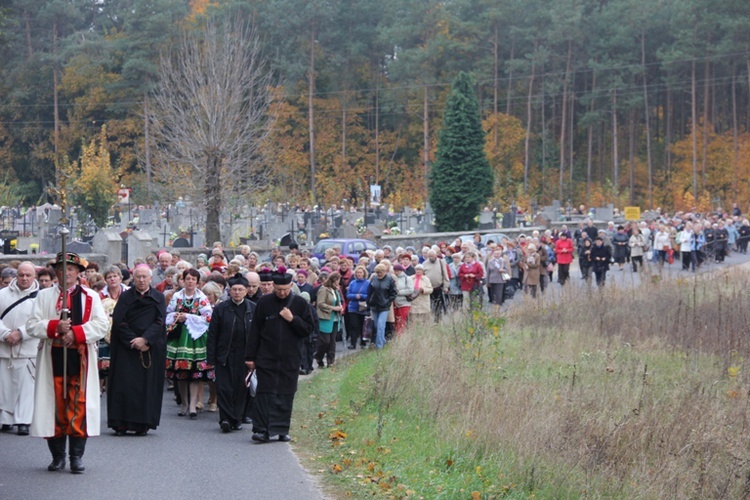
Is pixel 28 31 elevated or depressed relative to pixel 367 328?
elevated

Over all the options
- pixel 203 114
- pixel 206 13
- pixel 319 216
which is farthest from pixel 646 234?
pixel 206 13

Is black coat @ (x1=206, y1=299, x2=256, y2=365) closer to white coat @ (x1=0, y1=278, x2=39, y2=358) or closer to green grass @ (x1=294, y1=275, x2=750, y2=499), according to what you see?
green grass @ (x1=294, y1=275, x2=750, y2=499)

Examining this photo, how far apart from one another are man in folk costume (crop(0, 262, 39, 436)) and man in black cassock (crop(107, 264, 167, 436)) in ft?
2.77

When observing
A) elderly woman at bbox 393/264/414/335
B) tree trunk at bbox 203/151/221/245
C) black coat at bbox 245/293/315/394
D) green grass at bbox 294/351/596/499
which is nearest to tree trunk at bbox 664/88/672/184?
tree trunk at bbox 203/151/221/245

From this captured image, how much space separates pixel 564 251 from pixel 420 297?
9.95 metres

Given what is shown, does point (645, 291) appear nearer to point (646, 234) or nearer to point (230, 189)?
point (646, 234)

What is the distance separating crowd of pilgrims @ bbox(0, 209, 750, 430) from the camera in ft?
45.3

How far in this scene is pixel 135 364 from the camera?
1215 cm

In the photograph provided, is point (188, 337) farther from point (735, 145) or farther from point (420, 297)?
point (735, 145)

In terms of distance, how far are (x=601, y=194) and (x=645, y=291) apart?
48113 mm

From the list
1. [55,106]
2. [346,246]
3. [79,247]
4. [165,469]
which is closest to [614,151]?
[55,106]

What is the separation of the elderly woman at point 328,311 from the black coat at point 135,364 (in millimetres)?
6418

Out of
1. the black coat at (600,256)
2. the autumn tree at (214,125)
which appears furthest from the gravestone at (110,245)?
the black coat at (600,256)

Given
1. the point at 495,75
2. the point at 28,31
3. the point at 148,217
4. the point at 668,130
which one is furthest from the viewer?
the point at 668,130
